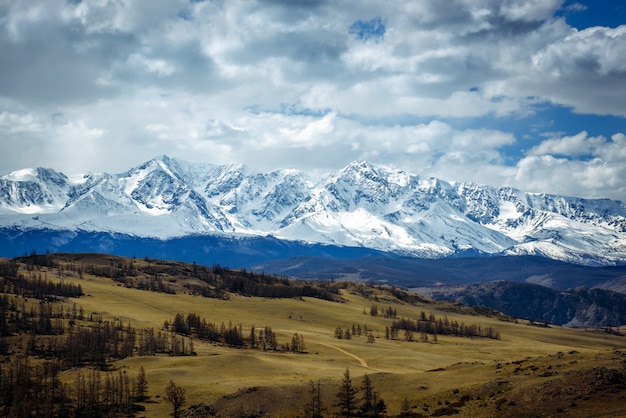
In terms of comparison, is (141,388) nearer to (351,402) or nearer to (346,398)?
(346,398)

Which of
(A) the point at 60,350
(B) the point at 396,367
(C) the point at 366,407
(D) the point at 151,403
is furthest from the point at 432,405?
(A) the point at 60,350

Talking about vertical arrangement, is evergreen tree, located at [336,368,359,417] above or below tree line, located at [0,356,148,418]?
above

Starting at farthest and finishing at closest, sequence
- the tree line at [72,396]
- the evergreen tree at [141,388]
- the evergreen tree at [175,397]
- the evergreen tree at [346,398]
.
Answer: the evergreen tree at [141,388]
the tree line at [72,396]
the evergreen tree at [175,397]
the evergreen tree at [346,398]

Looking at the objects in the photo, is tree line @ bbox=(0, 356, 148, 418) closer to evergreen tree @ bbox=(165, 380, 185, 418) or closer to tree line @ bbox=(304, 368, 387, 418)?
evergreen tree @ bbox=(165, 380, 185, 418)

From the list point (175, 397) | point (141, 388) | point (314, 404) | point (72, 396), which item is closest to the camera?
point (314, 404)

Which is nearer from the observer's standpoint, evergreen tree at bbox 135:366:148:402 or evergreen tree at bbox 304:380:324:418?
evergreen tree at bbox 304:380:324:418

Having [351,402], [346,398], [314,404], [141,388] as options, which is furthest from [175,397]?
[351,402]

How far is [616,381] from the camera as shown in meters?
108

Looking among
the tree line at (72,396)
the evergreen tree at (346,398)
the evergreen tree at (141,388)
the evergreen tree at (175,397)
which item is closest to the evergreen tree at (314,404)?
the evergreen tree at (346,398)

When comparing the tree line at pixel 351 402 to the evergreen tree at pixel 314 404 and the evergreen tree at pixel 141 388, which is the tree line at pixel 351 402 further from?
the evergreen tree at pixel 141 388

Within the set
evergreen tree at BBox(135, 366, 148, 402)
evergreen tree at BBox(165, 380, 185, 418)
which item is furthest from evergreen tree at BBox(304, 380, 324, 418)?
evergreen tree at BBox(135, 366, 148, 402)

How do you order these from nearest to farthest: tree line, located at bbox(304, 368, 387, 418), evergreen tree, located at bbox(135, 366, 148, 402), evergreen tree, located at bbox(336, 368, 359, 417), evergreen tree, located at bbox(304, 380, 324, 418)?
tree line, located at bbox(304, 368, 387, 418)
evergreen tree, located at bbox(304, 380, 324, 418)
evergreen tree, located at bbox(336, 368, 359, 417)
evergreen tree, located at bbox(135, 366, 148, 402)

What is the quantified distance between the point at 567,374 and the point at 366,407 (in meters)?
36.5

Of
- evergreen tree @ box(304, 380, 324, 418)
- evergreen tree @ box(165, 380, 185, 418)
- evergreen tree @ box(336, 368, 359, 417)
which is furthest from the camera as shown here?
evergreen tree @ box(165, 380, 185, 418)
